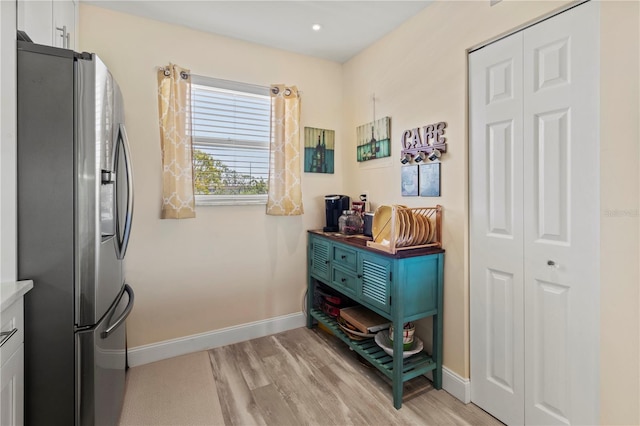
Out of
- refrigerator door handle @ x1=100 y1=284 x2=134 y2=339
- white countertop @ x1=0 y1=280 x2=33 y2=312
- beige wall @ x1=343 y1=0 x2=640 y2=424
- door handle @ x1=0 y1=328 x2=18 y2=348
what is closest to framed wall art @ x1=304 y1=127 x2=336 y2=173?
beige wall @ x1=343 y1=0 x2=640 y2=424

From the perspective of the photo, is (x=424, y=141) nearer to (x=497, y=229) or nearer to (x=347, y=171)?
(x=497, y=229)

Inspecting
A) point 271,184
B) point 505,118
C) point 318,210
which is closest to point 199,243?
point 271,184

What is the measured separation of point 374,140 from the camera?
8.66 ft

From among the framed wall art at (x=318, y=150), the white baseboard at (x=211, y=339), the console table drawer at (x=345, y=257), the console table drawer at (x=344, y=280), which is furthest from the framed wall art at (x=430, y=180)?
the white baseboard at (x=211, y=339)

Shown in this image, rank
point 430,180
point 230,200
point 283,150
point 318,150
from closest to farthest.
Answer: point 430,180, point 230,200, point 283,150, point 318,150

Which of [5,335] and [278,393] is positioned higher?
[5,335]

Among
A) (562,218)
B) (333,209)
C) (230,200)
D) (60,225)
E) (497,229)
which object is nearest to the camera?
(60,225)

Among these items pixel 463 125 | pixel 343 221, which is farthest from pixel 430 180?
pixel 343 221

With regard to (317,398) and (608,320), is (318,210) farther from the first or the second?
(608,320)

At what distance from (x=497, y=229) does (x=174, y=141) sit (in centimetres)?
225

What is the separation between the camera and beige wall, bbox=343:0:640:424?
4.22 feet

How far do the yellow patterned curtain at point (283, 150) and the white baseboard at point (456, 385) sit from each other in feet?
5.42

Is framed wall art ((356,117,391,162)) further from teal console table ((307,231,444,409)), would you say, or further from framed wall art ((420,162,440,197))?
teal console table ((307,231,444,409))

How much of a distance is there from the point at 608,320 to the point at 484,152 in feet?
3.23
